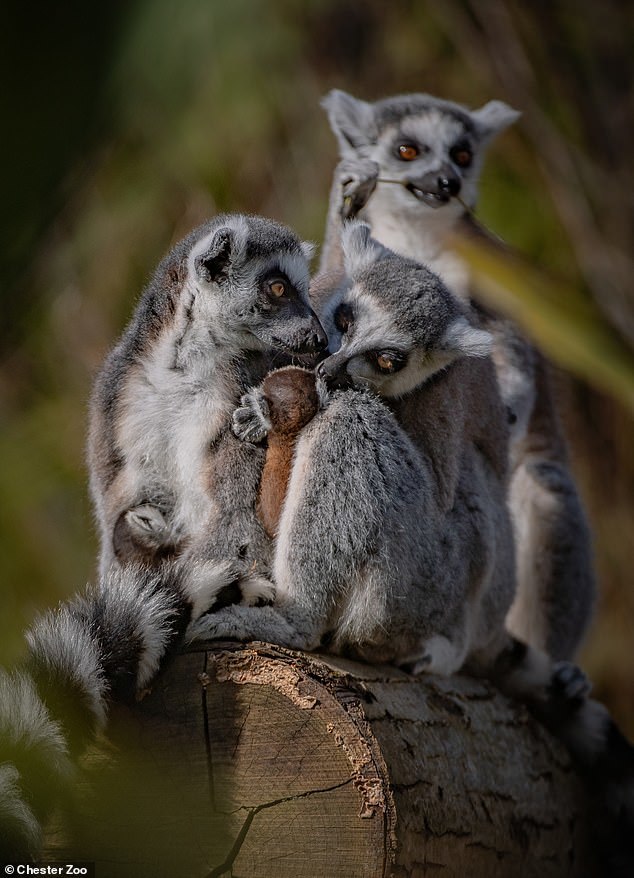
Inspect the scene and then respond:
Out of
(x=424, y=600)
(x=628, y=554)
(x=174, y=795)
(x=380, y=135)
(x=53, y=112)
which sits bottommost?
(x=628, y=554)

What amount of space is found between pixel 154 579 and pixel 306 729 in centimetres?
63

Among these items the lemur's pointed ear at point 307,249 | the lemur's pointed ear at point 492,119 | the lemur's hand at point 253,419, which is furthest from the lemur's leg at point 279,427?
the lemur's pointed ear at point 492,119

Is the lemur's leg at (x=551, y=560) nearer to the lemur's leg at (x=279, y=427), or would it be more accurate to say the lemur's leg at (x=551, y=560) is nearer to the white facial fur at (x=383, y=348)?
the white facial fur at (x=383, y=348)

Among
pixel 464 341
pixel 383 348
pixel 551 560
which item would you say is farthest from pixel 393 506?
pixel 551 560

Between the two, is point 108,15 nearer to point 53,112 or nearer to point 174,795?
point 53,112

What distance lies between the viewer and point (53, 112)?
1.99 feet

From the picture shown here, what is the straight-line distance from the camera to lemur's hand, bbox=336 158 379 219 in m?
4.55

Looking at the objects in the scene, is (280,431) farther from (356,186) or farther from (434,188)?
(434,188)

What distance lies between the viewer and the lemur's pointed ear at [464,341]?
3.33 metres

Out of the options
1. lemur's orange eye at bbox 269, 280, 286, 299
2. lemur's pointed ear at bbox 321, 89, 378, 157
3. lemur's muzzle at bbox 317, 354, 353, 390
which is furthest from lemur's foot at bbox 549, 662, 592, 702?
lemur's pointed ear at bbox 321, 89, 378, 157

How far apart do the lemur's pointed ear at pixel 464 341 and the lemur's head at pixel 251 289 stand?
0.44 m

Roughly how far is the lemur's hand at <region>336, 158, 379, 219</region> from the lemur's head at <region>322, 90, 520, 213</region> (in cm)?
29

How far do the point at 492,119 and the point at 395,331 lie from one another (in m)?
2.59

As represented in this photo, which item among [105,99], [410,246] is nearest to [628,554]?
[410,246]
